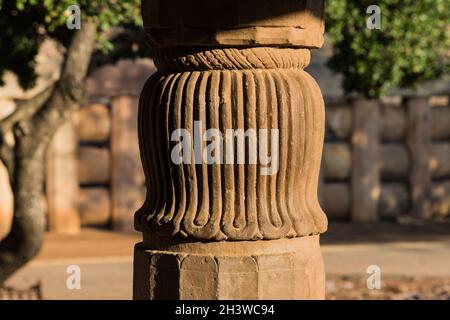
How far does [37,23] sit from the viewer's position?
32.4ft

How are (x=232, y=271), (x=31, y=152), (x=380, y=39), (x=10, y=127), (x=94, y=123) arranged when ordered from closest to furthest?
(x=232, y=271) → (x=31, y=152) → (x=10, y=127) → (x=380, y=39) → (x=94, y=123)

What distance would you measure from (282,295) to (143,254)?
79cm

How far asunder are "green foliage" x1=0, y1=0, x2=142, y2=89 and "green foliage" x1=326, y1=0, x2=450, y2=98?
6.80ft

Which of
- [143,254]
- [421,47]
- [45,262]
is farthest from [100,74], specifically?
[143,254]

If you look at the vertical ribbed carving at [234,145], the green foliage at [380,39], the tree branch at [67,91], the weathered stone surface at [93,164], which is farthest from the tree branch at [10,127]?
the weathered stone surface at [93,164]

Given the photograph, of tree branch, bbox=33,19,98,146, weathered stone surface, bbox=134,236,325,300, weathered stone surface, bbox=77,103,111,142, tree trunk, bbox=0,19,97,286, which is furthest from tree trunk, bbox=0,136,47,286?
weathered stone surface, bbox=77,103,111,142

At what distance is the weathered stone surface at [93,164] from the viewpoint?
17.2 m

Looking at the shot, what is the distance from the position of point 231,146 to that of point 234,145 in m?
0.02

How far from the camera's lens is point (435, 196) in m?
18.4

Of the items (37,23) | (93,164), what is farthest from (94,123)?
(37,23)

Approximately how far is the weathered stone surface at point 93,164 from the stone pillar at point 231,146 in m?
12.0

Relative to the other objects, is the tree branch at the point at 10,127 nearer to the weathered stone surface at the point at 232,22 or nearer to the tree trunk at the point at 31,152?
the tree trunk at the point at 31,152

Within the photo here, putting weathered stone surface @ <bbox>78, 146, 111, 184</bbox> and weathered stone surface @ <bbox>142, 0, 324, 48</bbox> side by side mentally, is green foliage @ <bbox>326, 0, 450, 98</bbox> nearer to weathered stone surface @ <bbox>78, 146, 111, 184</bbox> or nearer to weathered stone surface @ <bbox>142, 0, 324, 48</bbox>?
weathered stone surface @ <bbox>142, 0, 324, 48</bbox>

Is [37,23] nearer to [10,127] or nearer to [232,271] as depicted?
[10,127]
